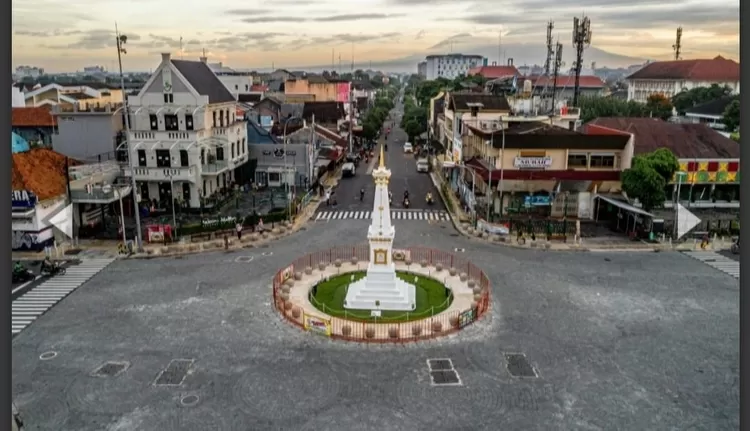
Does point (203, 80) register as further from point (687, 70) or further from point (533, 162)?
point (687, 70)

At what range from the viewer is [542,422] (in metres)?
17.5

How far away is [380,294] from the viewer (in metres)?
27.4

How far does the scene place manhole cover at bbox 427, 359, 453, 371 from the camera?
20.9 meters

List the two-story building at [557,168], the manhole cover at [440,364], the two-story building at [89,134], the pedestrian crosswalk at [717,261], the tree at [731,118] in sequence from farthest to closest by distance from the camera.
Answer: the tree at [731,118] < the two-story building at [89,134] < the two-story building at [557,168] < the pedestrian crosswalk at [717,261] < the manhole cover at [440,364]

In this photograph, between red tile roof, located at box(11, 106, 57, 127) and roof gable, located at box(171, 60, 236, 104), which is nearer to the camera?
roof gable, located at box(171, 60, 236, 104)

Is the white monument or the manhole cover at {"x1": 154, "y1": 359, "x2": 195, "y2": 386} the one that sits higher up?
the white monument

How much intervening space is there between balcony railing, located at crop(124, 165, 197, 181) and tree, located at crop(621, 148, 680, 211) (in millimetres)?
33379

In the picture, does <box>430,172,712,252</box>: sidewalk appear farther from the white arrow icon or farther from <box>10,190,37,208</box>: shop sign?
<box>10,190,37,208</box>: shop sign

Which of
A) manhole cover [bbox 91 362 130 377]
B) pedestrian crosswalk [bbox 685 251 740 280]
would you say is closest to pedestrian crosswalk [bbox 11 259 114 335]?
manhole cover [bbox 91 362 130 377]

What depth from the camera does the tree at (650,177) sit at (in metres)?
39.4

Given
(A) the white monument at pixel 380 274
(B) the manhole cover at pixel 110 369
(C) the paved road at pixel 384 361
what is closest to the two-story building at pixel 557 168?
(C) the paved road at pixel 384 361

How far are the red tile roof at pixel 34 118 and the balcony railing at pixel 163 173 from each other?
69.5 ft

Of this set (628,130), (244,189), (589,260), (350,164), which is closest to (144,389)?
(589,260)

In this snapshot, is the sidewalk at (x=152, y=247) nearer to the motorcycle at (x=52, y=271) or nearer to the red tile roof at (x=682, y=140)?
the motorcycle at (x=52, y=271)
